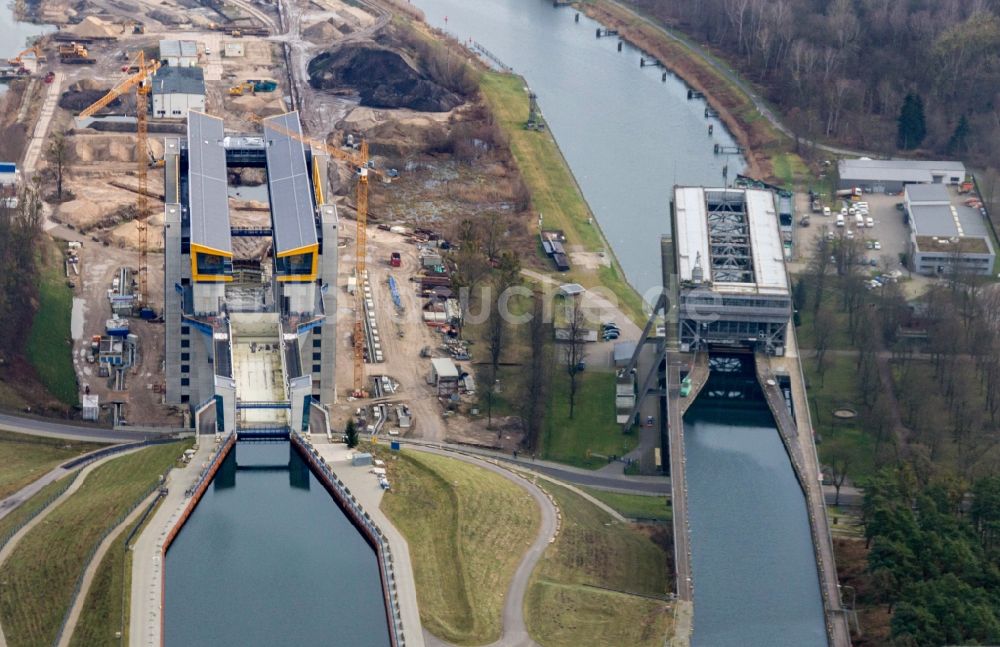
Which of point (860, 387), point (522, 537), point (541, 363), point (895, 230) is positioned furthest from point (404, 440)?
point (895, 230)

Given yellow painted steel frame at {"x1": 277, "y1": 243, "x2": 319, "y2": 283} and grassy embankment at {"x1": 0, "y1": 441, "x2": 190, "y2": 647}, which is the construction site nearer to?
yellow painted steel frame at {"x1": 277, "y1": 243, "x2": 319, "y2": 283}

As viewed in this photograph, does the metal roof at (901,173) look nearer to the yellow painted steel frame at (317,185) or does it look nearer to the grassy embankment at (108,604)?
the yellow painted steel frame at (317,185)

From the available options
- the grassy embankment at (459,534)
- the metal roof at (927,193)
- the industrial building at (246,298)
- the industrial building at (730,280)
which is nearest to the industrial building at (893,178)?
the metal roof at (927,193)

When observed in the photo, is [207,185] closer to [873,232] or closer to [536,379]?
[536,379]

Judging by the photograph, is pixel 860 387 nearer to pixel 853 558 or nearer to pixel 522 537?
pixel 853 558

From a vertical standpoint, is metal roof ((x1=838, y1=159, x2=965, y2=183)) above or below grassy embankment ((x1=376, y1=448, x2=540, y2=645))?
above

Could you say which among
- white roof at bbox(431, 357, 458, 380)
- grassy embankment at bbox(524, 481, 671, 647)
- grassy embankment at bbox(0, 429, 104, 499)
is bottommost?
grassy embankment at bbox(524, 481, 671, 647)

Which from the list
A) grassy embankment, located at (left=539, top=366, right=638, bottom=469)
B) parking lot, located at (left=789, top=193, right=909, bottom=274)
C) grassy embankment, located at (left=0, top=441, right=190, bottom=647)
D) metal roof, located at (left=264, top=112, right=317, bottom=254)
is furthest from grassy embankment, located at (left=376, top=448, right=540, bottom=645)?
parking lot, located at (left=789, top=193, right=909, bottom=274)
